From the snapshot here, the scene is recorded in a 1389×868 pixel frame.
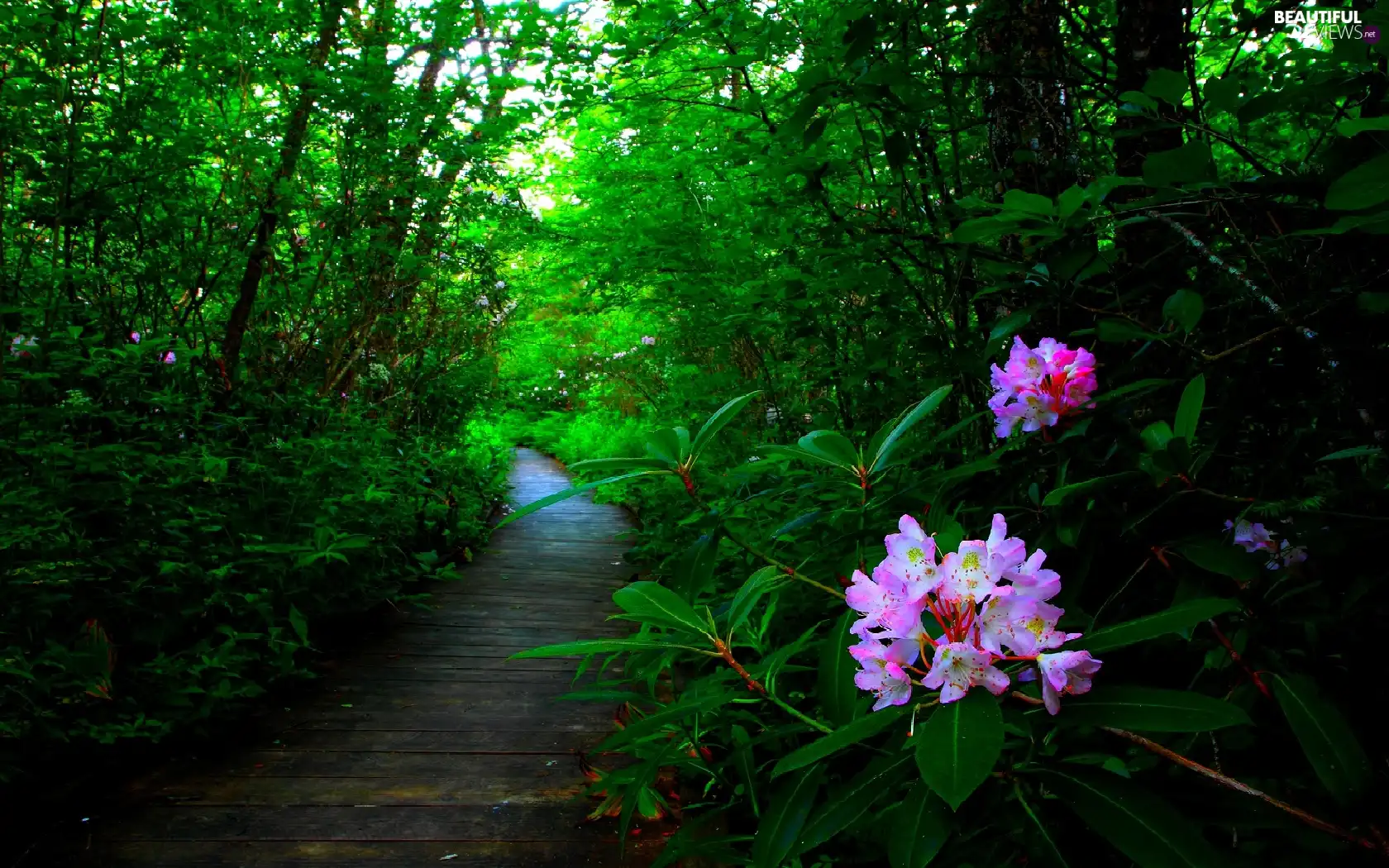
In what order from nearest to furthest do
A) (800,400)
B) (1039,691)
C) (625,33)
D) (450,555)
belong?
(1039,691) → (625,33) → (800,400) → (450,555)

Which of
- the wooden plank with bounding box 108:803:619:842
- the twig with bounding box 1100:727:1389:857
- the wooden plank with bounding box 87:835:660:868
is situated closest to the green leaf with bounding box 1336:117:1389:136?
the twig with bounding box 1100:727:1389:857

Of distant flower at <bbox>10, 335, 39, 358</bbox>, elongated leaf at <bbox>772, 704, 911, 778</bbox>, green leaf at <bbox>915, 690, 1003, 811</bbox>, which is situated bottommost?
elongated leaf at <bbox>772, 704, 911, 778</bbox>

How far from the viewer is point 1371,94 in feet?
3.06

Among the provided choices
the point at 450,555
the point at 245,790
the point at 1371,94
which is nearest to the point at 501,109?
the point at 450,555

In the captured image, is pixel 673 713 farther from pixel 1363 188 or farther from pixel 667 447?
pixel 1363 188

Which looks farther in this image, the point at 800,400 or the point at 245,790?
the point at 800,400

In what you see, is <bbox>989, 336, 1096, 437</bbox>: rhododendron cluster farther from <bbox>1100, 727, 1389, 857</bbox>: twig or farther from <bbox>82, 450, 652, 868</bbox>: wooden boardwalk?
<bbox>82, 450, 652, 868</bbox>: wooden boardwalk

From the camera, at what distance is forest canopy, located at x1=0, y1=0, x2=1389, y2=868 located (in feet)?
2.78

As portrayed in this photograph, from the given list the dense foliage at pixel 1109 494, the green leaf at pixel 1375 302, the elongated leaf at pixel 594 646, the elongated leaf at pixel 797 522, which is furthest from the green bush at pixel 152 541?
the green leaf at pixel 1375 302

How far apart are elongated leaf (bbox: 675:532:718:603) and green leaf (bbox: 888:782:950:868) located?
443 millimetres

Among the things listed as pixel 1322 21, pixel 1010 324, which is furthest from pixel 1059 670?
pixel 1322 21

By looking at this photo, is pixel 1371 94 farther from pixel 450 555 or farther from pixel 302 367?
pixel 450 555

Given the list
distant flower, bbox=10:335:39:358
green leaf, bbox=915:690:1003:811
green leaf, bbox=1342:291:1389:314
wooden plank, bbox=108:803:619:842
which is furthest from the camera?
distant flower, bbox=10:335:39:358

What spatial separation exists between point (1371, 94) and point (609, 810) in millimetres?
2287
